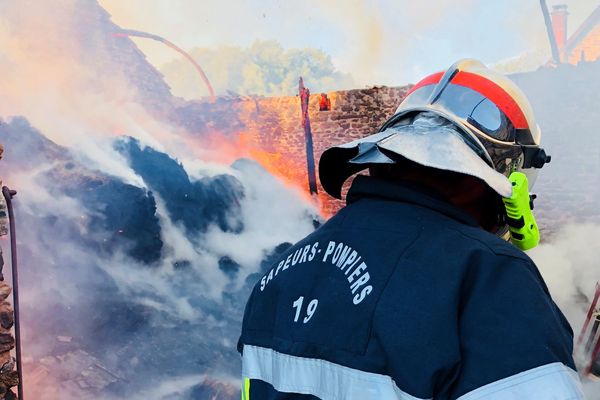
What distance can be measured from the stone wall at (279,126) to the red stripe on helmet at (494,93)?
3.19 meters

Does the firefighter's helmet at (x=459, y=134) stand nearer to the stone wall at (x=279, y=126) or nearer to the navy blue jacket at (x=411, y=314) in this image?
the navy blue jacket at (x=411, y=314)

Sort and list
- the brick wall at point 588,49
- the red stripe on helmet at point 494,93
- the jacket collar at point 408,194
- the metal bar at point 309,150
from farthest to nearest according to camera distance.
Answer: the metal bar at point 309,150
the brick wall at point 588,49
the red stripe on helmet at point 494,93
the jacket collar at point 408,194

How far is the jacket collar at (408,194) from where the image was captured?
133cm

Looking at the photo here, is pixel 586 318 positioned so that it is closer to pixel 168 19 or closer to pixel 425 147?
pixel 425 147

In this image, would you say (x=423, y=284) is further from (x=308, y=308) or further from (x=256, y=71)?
(x=256, y=71)

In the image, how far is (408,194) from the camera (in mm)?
1362

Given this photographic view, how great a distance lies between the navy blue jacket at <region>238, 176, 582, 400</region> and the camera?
1068 millimetres

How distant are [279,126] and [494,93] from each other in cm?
352

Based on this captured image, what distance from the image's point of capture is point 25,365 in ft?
15.3

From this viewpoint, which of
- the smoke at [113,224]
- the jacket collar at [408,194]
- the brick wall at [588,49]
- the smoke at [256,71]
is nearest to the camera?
the jacket collar at [408,194]

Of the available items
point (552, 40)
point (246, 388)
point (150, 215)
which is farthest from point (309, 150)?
point (246, 388)

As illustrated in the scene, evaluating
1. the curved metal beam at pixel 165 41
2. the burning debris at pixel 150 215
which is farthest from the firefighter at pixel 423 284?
the curved metal beam at pixel 165 41

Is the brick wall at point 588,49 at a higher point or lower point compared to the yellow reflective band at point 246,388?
higher

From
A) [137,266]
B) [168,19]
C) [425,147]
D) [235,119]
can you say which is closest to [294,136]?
[235,119]
